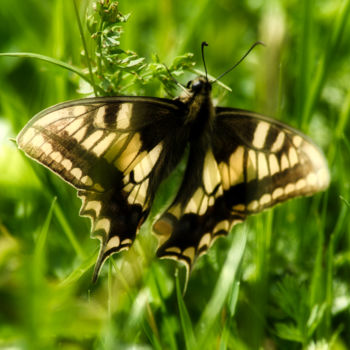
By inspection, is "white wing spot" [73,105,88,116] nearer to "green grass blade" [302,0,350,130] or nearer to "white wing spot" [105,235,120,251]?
"white wing spot" [105,235,120,251]

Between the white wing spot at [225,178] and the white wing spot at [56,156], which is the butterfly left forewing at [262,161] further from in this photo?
the white wing spot at [56,156]

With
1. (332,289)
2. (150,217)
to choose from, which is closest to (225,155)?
(150,217)

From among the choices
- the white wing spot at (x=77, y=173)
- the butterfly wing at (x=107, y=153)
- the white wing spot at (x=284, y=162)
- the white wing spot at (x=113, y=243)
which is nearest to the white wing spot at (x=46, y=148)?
the butterfly wing at (x=107, y=153)

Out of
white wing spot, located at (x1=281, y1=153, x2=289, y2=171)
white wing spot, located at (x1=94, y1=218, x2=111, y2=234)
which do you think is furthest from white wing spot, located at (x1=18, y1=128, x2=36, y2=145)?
white wing spot, located at (x1=281, y1=153, x2=289, y2=171)

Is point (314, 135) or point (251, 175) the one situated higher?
point (314, 135)

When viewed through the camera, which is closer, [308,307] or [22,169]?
[308,307]

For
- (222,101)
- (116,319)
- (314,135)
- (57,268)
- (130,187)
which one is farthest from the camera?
(314,135)

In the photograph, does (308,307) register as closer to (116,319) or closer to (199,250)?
(199,250)
